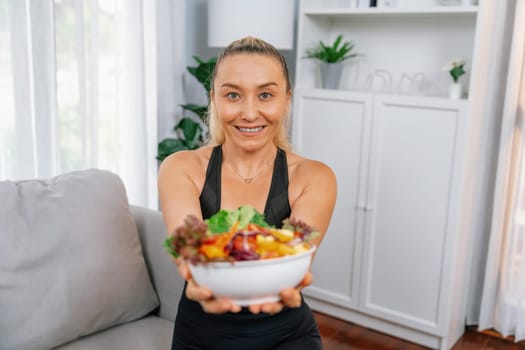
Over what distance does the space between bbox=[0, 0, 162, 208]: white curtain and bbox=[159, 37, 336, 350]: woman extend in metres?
0.96

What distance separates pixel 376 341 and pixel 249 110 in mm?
1779

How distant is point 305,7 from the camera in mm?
2838

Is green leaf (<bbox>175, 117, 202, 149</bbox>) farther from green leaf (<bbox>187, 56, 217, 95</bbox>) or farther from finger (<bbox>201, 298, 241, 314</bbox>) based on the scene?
finger (<bbox>201, 298, 241, 314</bbox>)

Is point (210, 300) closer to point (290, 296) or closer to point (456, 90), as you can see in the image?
point (290, 296)

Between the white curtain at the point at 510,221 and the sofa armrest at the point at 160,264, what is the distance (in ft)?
5.45

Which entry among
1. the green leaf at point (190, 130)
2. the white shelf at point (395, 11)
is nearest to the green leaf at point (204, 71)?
the green leaf at point (190, 130)

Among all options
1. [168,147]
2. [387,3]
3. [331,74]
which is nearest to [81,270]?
[168,147]

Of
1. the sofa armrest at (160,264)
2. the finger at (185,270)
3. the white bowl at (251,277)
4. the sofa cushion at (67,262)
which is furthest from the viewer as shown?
the sofa armrest at (160,264)

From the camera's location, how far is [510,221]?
2645 mm

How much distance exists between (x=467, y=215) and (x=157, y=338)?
162cm

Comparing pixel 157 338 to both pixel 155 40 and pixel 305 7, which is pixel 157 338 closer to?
pixel 155 40

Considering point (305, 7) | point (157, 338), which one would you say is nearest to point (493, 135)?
point (305, 7)

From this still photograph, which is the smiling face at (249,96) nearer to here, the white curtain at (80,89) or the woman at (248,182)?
the woman at (248,182)

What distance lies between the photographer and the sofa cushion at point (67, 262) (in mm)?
1544
